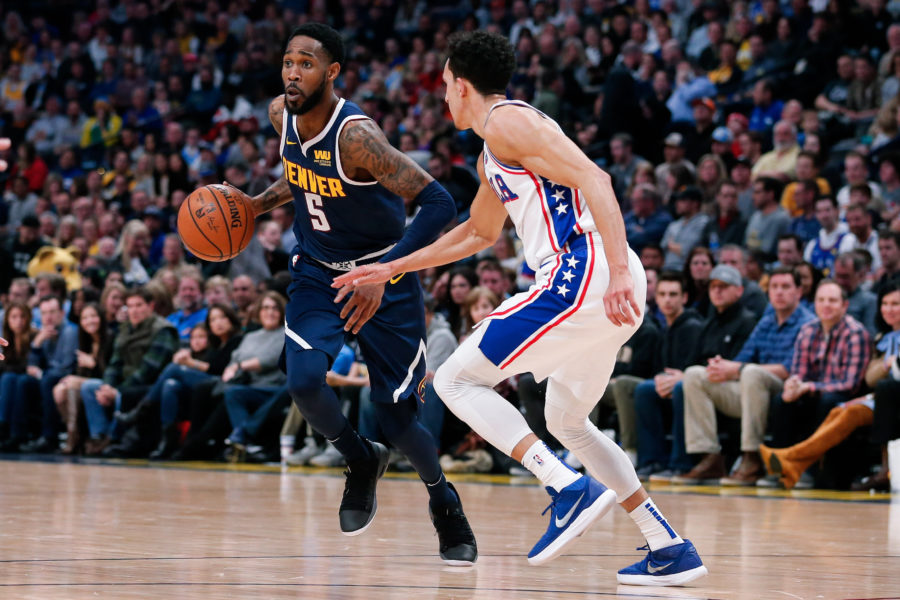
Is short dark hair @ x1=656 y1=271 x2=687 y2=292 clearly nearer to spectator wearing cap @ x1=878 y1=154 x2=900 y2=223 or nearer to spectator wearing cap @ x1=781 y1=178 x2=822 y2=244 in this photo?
spectator wearing cap @ x1=781 y1=178 x2=822 y2=244

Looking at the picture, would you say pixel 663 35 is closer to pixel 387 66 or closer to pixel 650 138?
pixel 650 138

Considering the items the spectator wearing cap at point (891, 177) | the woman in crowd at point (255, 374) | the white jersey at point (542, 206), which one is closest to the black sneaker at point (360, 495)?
the white jersey at point (542, 206)

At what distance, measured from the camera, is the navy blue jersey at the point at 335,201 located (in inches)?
197

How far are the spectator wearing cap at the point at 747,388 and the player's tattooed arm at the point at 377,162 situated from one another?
4298 millimetres

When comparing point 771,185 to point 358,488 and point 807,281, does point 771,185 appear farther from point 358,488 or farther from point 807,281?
point 358,488

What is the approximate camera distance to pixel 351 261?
5.12m

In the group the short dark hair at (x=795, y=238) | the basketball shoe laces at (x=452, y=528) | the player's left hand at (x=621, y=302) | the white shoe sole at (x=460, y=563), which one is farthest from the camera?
the short dark hair at (x=795, y=238)

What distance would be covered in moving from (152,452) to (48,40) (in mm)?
12174

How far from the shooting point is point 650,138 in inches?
523

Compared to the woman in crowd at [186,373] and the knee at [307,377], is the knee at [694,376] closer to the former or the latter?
the woman in crowd at [186,373]

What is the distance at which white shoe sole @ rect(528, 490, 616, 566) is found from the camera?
4.02 meters

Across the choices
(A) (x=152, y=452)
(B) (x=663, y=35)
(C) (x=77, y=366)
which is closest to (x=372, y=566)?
(A) (x=152, y=452)

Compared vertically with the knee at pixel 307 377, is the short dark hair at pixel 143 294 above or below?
below

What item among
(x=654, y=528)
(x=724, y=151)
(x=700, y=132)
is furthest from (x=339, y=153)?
(x=700, y=132)
